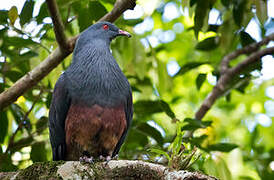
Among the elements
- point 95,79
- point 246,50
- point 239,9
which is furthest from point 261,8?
point 246,50

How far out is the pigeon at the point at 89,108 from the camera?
3912 millimetres

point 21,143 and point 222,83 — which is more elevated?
point 21,143

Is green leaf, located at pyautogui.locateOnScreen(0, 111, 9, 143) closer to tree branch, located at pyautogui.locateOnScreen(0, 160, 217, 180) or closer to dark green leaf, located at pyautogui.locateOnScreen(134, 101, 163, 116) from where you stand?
dark green leaf, located at pyautogui.locateOnScreen(134, 101, 163, 116)

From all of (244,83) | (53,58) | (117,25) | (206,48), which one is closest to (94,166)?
(53,58)

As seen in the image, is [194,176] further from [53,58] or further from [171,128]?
[171,128]

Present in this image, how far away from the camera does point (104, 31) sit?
183 inches

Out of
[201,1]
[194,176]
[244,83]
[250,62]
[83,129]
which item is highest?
[201,1]

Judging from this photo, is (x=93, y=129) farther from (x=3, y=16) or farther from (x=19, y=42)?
(x=3, y=16)

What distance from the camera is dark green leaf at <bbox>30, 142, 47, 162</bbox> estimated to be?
4789 mm

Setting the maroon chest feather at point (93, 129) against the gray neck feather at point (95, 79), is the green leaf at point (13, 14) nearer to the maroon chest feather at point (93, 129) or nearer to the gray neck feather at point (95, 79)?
the gray neck feather at point (95, 79)

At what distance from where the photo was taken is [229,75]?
553cm

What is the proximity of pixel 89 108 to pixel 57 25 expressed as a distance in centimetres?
77

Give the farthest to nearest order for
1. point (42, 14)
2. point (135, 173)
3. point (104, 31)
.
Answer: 1. point (104, 31)
2. point (42, 14)
3. point (135, 173)

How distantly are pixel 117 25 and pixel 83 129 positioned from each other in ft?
4.57
